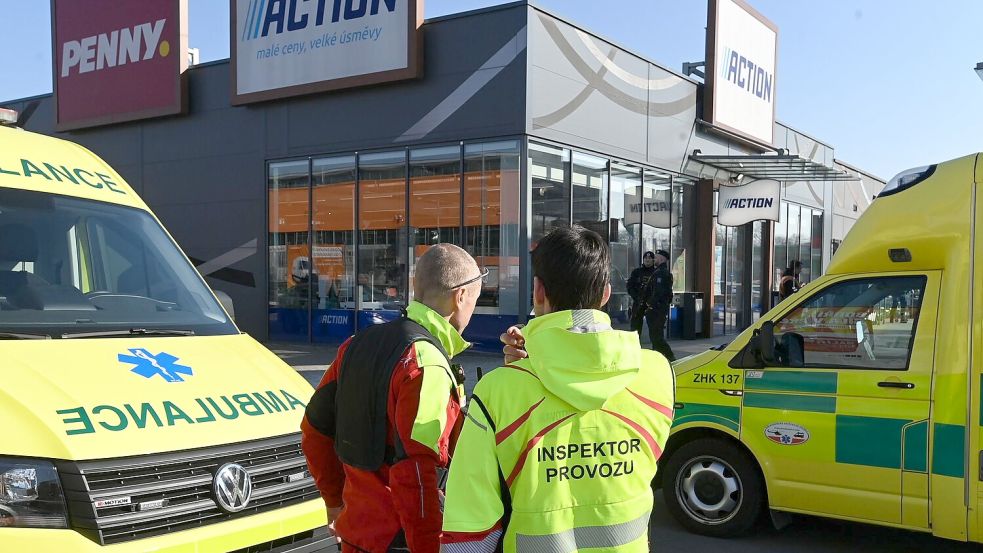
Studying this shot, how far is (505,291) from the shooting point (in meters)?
12.6

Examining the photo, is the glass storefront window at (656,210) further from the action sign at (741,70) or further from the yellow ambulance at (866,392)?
the yellow ambulance at (866,392)

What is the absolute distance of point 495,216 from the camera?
42.2 ft

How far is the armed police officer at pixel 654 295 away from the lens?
11.7 meters

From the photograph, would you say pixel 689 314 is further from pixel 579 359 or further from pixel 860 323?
pixel 579 359

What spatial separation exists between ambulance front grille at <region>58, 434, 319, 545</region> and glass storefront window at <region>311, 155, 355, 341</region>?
11.6 m

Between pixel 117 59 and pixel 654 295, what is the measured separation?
12849 mm

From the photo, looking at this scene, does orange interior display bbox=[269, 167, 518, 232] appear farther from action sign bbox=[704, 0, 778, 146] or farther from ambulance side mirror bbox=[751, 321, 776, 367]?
ambulance side mirror bbox=[751, 321, 776, 367]

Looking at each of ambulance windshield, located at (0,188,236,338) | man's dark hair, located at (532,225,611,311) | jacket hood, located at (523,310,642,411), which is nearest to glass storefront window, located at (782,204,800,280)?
ambulance windshield, located at (0,188,236,338)

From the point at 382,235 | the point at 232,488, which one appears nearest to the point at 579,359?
the point at 232,488

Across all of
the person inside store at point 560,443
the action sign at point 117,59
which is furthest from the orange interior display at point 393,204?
the person inside store at point 560,443

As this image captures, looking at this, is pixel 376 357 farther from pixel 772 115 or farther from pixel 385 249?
pixel 772 115

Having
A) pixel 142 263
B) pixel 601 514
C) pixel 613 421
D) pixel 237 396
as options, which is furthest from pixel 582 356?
pixel 142 263

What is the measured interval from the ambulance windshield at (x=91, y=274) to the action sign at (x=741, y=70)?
14.2m

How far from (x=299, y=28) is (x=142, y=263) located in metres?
10.9
